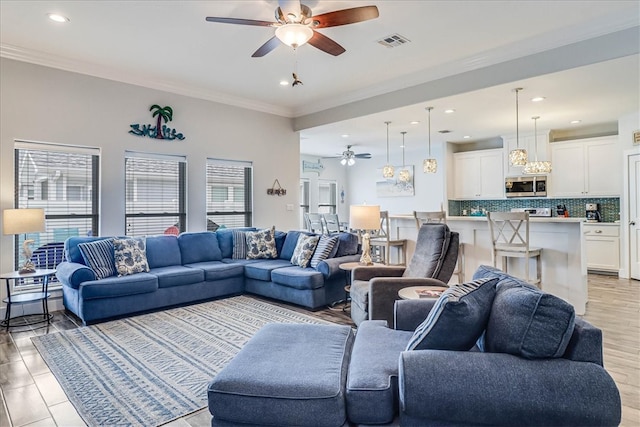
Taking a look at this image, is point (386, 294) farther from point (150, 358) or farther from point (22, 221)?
point (22, 221)

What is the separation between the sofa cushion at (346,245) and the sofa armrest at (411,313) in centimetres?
247

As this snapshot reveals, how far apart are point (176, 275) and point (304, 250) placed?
1.62 metres

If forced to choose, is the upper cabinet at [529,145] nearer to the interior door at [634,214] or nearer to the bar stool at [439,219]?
the interior door at [634,214]

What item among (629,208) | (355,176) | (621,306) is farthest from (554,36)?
(355,176)

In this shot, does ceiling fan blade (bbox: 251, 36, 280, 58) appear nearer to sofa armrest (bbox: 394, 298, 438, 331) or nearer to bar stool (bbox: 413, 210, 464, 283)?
sofa armrest (bbox: 394, 298, 438, 331)

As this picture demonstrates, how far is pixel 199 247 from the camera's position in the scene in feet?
17.4

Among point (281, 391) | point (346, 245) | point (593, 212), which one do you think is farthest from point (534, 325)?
point (593, 212)

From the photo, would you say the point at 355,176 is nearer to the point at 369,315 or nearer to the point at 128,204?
the point at 128,204

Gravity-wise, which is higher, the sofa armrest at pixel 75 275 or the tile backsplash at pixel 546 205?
→ the tile backsplash at pixel 546 205

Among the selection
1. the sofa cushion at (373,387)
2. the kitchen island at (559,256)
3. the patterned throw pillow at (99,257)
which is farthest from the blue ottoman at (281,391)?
the kitchen island at (559,256)

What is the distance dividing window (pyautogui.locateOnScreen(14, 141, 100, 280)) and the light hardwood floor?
88 cm

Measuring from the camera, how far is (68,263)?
4141mm

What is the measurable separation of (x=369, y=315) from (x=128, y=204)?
3.81 metres

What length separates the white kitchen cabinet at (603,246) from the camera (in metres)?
6.36
